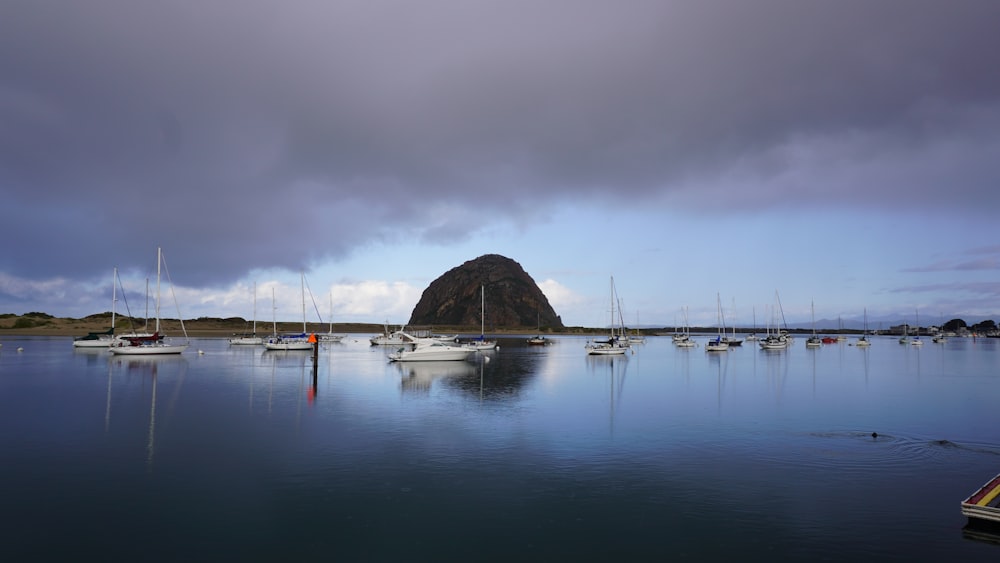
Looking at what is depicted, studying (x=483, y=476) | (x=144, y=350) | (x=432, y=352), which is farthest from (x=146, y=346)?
(x=483, y=476)

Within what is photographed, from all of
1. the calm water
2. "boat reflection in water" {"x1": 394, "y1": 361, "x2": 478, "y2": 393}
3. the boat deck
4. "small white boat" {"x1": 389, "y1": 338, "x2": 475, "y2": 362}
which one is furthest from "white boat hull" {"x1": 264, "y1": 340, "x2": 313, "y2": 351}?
the boat deck

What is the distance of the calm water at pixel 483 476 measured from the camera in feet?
42.8

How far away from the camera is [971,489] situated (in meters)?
17.7

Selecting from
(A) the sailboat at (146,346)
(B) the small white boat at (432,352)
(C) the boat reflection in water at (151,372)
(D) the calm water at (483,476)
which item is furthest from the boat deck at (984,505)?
(A) the sailboat at (146,346)

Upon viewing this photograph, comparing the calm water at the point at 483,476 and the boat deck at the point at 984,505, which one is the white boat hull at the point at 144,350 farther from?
the boat deck at the point at 984,505

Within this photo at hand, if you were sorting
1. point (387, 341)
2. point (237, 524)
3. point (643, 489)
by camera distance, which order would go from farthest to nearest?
1. point (387, 341)
2. point (643, 489)
3. point (237, 524)

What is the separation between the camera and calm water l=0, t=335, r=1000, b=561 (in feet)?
42.8

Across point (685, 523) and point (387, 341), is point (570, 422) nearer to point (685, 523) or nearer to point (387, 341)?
point (685, 523)

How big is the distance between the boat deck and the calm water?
0.66 metres

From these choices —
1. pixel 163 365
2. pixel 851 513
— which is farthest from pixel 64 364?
pixel 851 513

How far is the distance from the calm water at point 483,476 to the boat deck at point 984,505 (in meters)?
0.66

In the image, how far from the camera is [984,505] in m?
14.3

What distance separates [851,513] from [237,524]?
1608 cm

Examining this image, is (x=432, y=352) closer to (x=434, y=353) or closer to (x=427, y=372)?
(x=434, y=353)
